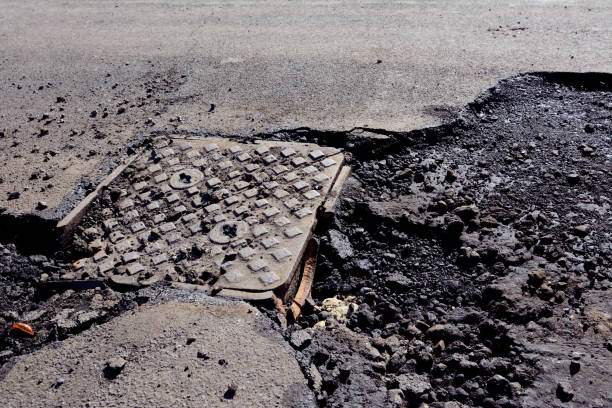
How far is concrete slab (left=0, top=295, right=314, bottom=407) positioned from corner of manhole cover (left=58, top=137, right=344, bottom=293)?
15.6 inches

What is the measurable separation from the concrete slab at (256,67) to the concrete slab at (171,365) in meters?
1.74

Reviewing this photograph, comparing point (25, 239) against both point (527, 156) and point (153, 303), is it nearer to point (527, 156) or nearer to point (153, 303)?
point (153, 303)

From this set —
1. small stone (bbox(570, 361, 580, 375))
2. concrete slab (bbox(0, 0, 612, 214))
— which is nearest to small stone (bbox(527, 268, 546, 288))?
small stone (bbox(570, 361, 580, 375))

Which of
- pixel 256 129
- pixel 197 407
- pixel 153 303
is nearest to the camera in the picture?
pixel 197 407

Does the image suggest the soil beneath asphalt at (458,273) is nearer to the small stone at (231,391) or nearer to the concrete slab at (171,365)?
the concrete slab at (171,365)

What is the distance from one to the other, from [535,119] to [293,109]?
231 centimetres

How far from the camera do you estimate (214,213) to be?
4.32m

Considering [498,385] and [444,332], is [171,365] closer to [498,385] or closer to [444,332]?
[444,332]

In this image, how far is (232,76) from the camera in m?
6.25

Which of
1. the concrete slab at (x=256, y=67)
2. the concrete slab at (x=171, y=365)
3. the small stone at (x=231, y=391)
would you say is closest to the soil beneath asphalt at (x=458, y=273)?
the concrete slab at (x=171, y=365)

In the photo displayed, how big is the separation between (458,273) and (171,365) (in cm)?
198

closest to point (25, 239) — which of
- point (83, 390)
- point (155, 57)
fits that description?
point (83, 390)

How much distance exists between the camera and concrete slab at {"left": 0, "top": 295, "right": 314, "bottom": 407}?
2883 mm

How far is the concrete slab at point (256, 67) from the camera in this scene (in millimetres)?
5277
